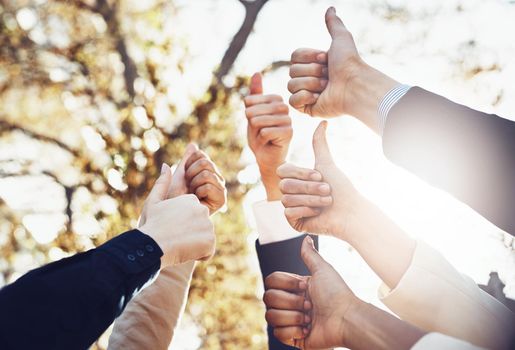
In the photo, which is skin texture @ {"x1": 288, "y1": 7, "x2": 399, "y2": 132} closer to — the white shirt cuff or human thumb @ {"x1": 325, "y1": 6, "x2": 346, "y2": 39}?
human thumb @ {"x1": 325, "y1": 6, "x2": 346, "y2": 39}

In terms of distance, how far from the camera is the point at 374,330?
1.45 metres

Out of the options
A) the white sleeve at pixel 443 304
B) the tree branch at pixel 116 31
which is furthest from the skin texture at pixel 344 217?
the tree branch at pixel 116 31

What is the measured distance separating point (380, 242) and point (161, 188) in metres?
0.81

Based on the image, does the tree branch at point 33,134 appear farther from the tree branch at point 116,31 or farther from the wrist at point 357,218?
the wrist at point 357,218

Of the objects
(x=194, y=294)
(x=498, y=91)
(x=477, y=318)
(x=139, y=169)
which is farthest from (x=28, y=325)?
(x=498, y=91)

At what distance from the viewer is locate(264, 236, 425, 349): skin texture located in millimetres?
1433

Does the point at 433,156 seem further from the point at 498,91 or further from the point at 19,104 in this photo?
the point at 19,104

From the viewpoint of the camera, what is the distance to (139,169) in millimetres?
4684

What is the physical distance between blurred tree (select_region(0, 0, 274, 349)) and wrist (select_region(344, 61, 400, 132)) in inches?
120

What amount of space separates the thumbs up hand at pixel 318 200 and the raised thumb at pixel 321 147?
6 cm

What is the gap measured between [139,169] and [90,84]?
2005 millimetres

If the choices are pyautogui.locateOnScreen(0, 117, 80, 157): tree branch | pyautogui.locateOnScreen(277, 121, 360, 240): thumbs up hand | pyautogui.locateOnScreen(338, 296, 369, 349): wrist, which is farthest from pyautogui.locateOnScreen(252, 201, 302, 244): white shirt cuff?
pyautogui.locateOnScreen(0, 117, 80, 157): tree branch

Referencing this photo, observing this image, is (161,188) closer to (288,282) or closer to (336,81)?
(288,282)

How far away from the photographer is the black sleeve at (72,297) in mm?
1021
